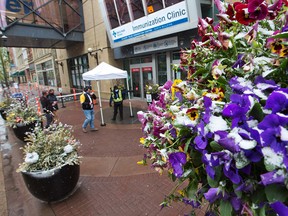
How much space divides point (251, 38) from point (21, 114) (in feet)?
23.3

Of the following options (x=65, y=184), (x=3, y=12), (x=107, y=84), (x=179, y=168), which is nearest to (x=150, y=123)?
(x=179, y=168)

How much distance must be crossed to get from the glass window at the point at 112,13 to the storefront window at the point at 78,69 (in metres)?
5.16

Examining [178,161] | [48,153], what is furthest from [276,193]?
[48,153]

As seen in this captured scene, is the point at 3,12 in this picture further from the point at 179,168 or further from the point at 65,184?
the point at 179,168

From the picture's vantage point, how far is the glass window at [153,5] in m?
8.85

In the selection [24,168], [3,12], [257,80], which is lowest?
[24,168]

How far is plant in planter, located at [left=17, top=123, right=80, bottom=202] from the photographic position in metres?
3.11

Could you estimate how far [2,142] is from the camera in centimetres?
702

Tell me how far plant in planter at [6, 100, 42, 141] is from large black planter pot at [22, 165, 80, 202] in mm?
3285

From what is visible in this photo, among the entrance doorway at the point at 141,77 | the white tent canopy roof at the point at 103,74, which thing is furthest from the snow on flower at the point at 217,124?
the entrance doorway at the point at 141,77

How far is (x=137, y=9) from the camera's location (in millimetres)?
10039

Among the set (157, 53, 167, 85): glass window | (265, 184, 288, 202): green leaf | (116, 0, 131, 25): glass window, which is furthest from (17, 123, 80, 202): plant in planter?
(116, 0, 131, 25): glass window

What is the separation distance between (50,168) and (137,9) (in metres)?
9.23

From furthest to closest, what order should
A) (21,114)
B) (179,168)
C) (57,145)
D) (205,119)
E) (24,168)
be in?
(21,114), (57,145), (24,168), (179,168), (205,119)
